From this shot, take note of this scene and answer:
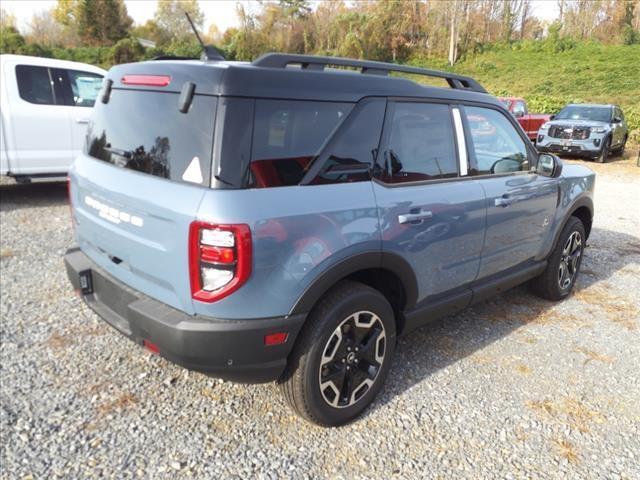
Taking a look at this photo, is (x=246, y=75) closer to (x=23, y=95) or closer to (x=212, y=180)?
(x=212, y=180)

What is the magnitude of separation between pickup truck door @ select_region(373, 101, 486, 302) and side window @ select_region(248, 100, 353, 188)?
403 millimetres

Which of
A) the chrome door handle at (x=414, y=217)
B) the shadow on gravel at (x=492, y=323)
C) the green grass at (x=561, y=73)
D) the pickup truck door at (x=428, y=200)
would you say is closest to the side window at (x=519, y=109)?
the green grass at (x=561, y=73)

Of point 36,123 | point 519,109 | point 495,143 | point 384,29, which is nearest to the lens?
point 495,143

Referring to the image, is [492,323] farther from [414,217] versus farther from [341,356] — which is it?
[341,356]

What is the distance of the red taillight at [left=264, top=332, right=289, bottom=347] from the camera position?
7.55 feet

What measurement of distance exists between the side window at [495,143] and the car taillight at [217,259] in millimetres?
1930

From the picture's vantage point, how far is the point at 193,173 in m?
2.25

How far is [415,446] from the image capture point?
263cm

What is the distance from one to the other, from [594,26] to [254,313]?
47.8 meters

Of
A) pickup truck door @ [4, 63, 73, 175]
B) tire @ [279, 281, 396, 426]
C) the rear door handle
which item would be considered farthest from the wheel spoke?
pickup truck door @ [4, 63, 73, 175]

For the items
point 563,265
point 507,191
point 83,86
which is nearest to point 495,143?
A: point 507,191

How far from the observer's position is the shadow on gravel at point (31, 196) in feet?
23.7

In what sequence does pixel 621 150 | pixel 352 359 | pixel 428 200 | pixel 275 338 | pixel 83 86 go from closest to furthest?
pixel 275 338 < pixel 352 359 < pixel 428 200 < pixel 83 86 < pixel 621 150

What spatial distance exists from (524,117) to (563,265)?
44.0 feet
